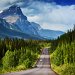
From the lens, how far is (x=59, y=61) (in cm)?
14788

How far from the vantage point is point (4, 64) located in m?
191

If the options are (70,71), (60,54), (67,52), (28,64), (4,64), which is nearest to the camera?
(70,71)

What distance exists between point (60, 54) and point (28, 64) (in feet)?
117

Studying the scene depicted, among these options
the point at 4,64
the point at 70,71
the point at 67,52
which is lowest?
the point at 4,64

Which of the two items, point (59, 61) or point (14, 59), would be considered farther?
point (14, 59)

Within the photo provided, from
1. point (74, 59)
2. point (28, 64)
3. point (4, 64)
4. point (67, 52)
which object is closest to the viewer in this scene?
point (28, 64)

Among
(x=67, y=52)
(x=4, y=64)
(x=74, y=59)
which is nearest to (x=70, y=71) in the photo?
(x=74, y=59)

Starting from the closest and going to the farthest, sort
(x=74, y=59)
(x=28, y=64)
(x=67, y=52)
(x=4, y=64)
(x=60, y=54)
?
1. (x=28, y=64)
2. (x=74, y=59)
3. (x=67, y=52)
4. (x=60, y=54)
5. (x=4, y=64)

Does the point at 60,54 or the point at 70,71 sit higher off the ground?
the point at 70,71

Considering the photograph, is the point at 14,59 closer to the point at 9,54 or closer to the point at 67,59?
the point at 9,54

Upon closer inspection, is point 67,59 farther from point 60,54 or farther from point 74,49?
point 60,54

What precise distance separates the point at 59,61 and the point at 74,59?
1779cm

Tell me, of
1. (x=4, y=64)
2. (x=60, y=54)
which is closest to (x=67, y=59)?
(x=60, y=54)

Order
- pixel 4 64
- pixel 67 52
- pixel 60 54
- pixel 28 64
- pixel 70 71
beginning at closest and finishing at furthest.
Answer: pixel 70 71 → pixel 28 64 → pixel 67 52 → pixel 60 54 → pixel 4 64
